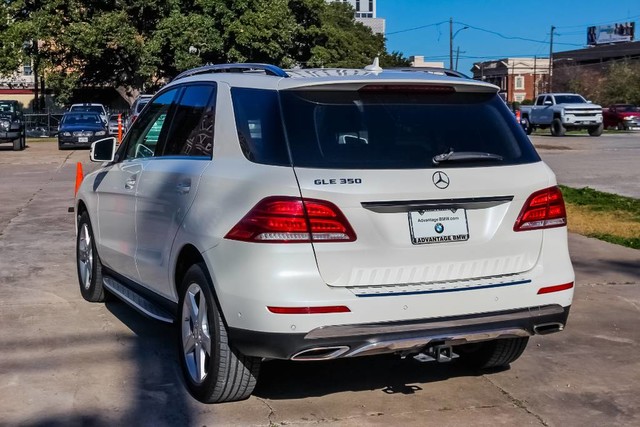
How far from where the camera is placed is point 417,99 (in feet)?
16.2

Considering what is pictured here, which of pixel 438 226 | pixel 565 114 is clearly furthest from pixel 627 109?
pixel 438 226

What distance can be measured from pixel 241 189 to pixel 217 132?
1.95 ft

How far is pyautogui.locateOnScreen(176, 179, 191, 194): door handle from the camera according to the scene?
5.19m

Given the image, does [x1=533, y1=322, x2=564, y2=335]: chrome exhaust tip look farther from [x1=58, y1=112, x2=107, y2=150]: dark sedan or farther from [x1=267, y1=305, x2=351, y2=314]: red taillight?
[x1=58, y1=112, x2=107, y2=150]: dark sedan

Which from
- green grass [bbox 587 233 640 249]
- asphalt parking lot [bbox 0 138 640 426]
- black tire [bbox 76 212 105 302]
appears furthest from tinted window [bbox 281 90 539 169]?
green grass [bbox 587 233 640 249]

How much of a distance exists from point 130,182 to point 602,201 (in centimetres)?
1047

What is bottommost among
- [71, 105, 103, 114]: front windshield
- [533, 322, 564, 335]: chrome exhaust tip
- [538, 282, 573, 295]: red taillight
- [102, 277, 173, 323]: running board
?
[102, 277, 173, 323]: running board

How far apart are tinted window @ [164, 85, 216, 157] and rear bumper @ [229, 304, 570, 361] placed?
1264mm

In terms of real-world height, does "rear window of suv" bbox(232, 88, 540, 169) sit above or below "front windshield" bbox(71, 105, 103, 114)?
above

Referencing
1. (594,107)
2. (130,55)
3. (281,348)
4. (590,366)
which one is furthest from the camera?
(130,55)

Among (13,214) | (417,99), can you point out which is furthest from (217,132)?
(13,214)

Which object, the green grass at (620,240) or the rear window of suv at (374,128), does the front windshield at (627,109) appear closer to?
the green grass at (620,240)

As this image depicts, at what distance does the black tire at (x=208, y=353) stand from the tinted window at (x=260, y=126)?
73 centimetres

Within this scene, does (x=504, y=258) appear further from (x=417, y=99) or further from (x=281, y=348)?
(x=281, y=348)
